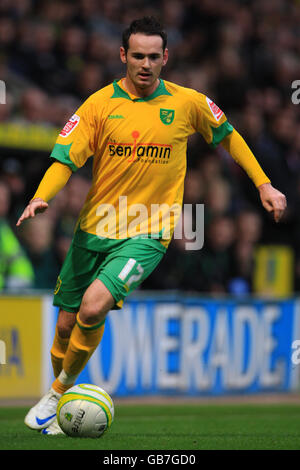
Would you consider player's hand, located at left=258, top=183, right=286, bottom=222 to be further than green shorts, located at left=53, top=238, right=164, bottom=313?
Yes

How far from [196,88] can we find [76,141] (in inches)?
304

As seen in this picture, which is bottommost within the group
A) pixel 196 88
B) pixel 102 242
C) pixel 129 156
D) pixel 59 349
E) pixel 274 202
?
pixel 59 349

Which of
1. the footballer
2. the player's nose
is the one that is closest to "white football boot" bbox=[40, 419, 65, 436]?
the footballer

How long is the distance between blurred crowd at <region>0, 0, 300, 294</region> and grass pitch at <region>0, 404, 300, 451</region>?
83.4 inches

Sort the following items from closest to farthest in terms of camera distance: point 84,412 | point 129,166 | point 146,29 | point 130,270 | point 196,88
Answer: point 84,412 → point 130,270 → point 146,29 → point 129,166 → point 196,88

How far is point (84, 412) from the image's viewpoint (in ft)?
18.2

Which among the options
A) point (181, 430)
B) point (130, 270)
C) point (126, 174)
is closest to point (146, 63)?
point (126, 174)

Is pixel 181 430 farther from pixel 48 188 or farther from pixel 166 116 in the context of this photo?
pixel 166 116

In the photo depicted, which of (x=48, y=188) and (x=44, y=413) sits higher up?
(x=48, y=188)

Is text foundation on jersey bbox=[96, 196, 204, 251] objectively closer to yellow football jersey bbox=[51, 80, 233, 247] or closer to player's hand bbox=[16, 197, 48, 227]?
yellow football jersey bbox=[51, 80, 233, 247]

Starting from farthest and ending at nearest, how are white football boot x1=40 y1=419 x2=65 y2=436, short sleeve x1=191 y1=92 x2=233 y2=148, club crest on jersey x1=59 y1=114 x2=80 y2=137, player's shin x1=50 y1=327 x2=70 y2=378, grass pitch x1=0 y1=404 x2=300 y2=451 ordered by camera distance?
player's shin x1=50 y1=327 x2=70 y2=378, short sleeve x1=191 y1=92 x2=233 y2=148, white football boot x1=40 y1=419 x2=65 y2=436, club crest on jersey x1=59 y1=114 x2=80 y2=137, grass pitch x1=0 y1=404 x2=300 y2=451

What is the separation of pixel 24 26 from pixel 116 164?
6426 millimetres

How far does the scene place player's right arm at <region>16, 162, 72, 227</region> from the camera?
5.38 m
